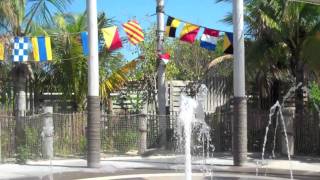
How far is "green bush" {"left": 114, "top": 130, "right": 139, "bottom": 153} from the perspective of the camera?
20922mm

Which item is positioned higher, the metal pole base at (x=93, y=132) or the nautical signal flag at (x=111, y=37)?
the nautical signal flag at (x=111, y=37)

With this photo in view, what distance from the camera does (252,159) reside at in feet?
61.8

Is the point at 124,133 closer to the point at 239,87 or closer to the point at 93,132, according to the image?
the point at 93,132

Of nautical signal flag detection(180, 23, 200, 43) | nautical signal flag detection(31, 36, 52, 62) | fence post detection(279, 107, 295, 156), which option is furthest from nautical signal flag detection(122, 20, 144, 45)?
fence post detection(279, 107, 295, 156)

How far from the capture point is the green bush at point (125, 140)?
20.9 metres

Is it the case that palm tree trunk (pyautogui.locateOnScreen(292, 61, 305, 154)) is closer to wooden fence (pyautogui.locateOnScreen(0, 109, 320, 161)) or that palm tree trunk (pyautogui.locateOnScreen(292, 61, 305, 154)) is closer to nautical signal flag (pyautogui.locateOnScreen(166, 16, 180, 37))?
wooden fence (pyautogui.locateOnScreen(0, 109, 320, 161))

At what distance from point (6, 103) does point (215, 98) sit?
8.40 meters

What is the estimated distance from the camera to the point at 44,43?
61.3 feet

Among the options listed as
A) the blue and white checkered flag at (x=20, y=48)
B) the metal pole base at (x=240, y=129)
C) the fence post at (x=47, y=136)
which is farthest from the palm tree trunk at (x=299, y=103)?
the blue and white checkered flag at (x=20, y=48)

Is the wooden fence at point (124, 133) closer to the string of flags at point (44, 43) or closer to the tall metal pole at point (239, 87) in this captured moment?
the string of flags at point (44, 43)

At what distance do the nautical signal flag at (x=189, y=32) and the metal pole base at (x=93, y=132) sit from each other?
14.6 feet

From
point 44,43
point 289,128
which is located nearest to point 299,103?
Answer: point 289,128

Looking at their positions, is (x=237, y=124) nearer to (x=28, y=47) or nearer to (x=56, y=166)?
(x=56, y=166)

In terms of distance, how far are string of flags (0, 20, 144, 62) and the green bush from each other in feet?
11.0
